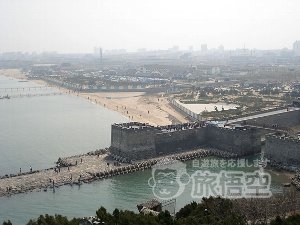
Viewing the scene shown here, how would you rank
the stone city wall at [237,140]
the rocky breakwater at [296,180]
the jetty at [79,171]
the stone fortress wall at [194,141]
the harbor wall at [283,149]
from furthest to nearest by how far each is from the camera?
the stone city wall at [237,140]
the stone fortress wall at [194,141]
the harbor wall at [283,149]
the jetty at [79,171]
the rocky breakwater at [296,180]

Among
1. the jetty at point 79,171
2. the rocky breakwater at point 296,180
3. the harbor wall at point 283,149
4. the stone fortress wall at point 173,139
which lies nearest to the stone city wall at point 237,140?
the stone fortress wall at point 173,139

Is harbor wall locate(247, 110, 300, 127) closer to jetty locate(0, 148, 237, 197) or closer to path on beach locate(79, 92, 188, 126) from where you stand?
jetty locate(0, 148, 237, 197)

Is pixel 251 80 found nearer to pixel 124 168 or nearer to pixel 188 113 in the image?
pixel 188 113

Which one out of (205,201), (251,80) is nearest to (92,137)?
(205,201)

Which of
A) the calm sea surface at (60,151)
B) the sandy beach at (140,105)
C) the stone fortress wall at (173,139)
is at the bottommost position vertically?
the calm sea surface at (60,151)

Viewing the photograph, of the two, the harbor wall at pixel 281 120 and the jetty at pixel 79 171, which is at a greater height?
the harbor wall at pixel 281 120

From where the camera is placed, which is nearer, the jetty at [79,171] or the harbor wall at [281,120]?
the jetty at [79,171]

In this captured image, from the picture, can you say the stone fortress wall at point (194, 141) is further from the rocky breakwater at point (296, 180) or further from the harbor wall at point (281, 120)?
the rocky breakwater at point (296, 180)
